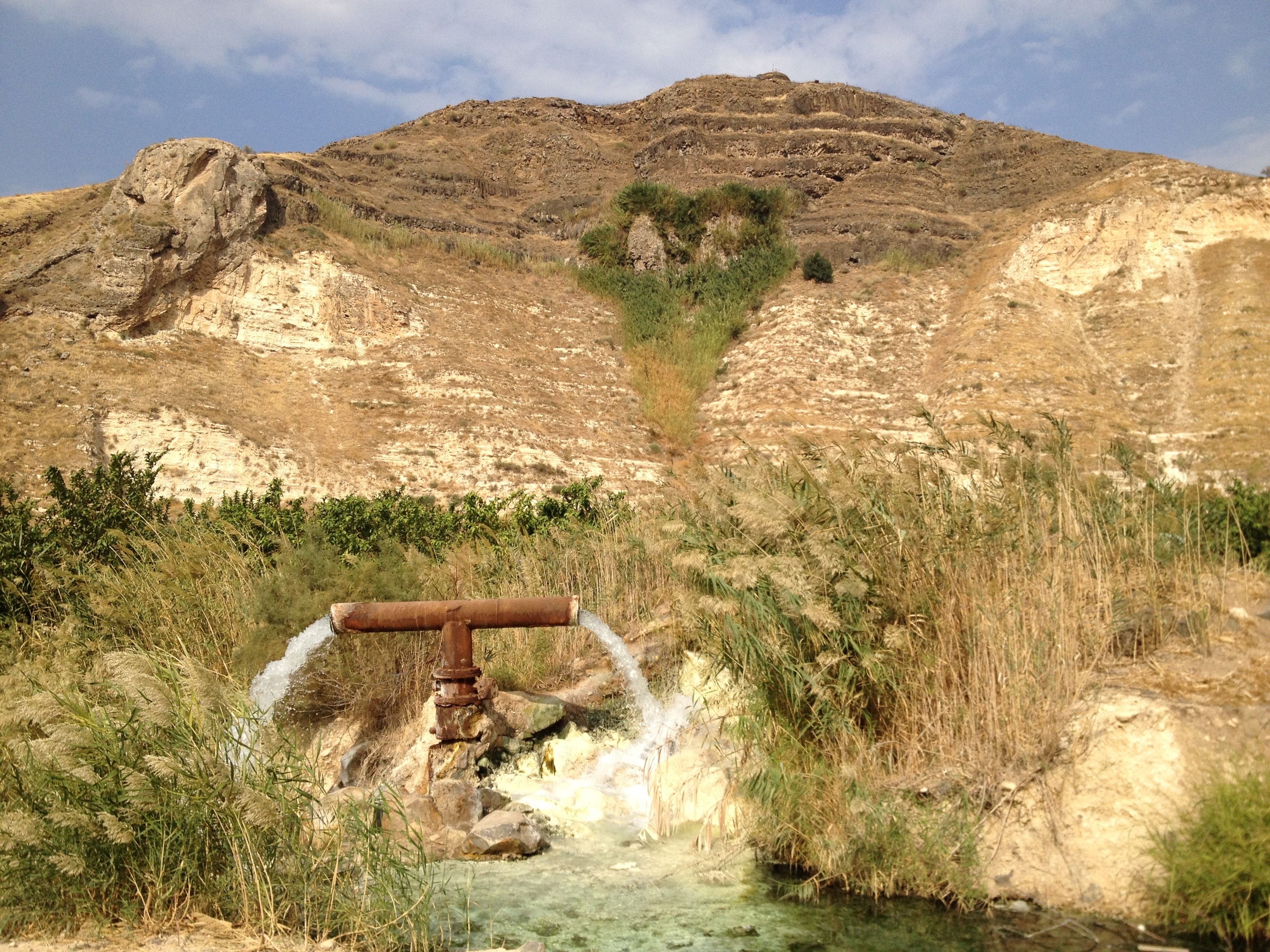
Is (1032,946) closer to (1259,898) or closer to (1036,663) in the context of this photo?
(1259,898)

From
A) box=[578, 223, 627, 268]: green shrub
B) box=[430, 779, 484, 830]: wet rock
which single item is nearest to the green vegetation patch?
box=[578, 223, 627, 268]: green shrub

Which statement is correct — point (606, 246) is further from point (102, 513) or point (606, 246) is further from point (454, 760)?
point (454, 760)

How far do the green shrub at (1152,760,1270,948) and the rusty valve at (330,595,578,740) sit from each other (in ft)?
12.5

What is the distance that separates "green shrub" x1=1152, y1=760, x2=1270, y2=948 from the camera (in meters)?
3.78

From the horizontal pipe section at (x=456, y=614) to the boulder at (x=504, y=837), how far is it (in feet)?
4.31

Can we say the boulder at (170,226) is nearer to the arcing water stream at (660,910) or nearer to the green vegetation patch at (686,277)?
the green vegetation patch at (686,277)

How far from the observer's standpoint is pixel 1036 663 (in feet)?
→ 15.9

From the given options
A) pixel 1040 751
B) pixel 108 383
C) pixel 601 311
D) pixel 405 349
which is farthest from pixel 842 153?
pixel 1040 751

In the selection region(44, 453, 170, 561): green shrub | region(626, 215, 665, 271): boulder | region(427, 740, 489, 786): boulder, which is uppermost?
region(626, 215, 665, 271): boulder

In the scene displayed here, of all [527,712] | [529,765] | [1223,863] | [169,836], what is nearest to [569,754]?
[529,765]

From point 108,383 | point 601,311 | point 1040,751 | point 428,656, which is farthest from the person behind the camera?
point 601,311

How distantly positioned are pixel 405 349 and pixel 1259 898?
68.9 ft

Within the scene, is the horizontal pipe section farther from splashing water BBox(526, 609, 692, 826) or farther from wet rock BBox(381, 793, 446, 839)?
wet rock BBox(381, 793, 446, 839)

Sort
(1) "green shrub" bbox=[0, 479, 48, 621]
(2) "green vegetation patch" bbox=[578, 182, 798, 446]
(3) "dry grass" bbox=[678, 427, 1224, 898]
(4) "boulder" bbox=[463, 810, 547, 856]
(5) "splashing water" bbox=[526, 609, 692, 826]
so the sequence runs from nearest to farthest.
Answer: (3) "dry grass" bbox=[678, 427, 1224, 898] < (4) "boulder" bbox=[463, 810, 547, 856] < (5) "splashing water" bbox=[526, 609, 692, 826] < (1) "green shrub" bbox=[0, 479, 48, 621] < (2) "green vegetation patch" bbox=[578, 182, 798, 446]
